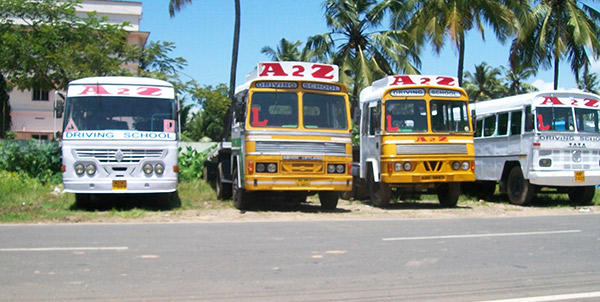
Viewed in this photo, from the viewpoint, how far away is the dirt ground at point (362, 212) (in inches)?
508

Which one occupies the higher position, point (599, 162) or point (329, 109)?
point (329, 109)

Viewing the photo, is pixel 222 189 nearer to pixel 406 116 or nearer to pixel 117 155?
pixel 117 155

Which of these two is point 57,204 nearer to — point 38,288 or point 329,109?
point 329,109

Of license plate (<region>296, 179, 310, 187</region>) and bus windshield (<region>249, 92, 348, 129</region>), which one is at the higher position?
bus windshield (<region>249, 92, 348, 129</region>)

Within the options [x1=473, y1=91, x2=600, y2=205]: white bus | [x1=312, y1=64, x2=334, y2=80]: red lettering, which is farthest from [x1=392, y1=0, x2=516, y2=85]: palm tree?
[x1=312, y1=64, x2=334, y2=80]: red lettering

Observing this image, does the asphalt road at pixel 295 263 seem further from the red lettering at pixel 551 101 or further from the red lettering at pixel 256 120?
the red lettering at pixel 551 101

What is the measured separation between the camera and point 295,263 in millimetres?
7344

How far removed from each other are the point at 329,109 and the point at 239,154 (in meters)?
2.24

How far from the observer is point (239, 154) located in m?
13.9

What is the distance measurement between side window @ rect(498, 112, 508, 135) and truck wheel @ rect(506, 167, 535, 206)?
1045 millimetres

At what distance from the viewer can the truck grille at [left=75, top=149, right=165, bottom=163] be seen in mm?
12820

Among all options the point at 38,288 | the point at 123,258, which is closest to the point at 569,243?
the point at 123,258

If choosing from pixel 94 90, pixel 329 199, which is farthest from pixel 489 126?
pixel 94 90

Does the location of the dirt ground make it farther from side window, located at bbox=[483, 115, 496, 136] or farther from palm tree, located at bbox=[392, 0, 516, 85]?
palm tree, located at bbox=[392, 0, 516, 85]
